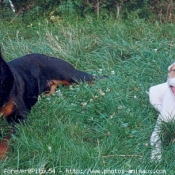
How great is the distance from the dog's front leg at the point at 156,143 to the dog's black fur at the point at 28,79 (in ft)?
3.88

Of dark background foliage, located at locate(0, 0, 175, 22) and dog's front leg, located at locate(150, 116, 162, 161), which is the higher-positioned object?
dog's front leg, located at locate(150, 116, 162, 161)

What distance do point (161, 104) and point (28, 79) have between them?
1.41 m

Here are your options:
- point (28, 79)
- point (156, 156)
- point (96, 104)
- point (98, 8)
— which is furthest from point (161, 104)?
point (98, 8)

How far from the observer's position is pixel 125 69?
5.56 metres

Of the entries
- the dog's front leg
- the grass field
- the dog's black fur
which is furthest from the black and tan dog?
the dog's front leg

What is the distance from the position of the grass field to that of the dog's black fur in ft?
0.40

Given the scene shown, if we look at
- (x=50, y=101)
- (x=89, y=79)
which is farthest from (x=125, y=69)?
(x=50, y=101)

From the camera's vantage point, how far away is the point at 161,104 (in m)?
4.36

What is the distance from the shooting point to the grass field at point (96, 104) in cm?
352

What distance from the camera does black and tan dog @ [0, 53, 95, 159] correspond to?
4.16m

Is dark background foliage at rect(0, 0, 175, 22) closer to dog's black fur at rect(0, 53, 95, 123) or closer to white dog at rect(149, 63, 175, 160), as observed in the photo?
dog's black fur at rect(0, 53, 95, 123)

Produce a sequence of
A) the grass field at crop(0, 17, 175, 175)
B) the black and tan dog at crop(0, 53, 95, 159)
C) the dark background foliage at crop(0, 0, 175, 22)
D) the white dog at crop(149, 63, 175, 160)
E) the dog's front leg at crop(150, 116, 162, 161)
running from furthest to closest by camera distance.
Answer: the dark background foliage at crop(0, 0, 175, 22) → the black and tan dog at crop(0, 53, 95, 159) → the white dog at crop(149, 63, 175, 160) → the dog's front leg at crop(150, 116, 162, 161) → the grass field at crop(0, 17, 175, 175)

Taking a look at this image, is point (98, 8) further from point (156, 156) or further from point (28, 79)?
point (156, 156)

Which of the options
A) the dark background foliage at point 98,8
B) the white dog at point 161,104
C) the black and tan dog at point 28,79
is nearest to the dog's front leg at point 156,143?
the white dog at point 161,104
